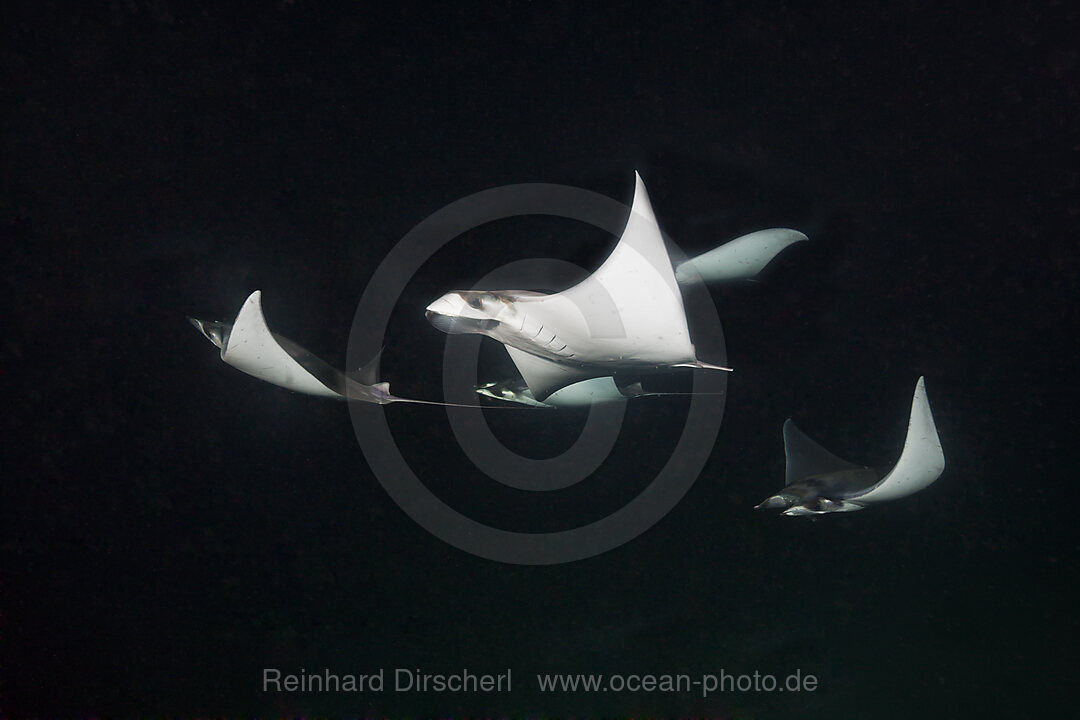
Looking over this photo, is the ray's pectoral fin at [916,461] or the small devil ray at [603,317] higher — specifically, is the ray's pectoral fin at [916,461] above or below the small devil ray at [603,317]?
below

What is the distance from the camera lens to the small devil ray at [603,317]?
1865 millimetres

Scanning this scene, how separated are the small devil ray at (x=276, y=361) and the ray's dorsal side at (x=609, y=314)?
0.60 metres

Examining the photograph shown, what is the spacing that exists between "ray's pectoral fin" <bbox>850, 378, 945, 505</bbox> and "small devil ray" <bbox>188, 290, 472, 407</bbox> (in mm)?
2102

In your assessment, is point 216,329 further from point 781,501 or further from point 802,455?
point 802,455

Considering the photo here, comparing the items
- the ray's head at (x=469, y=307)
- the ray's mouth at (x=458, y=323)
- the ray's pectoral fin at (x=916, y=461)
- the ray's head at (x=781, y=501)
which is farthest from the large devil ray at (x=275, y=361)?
the ray's pectoral fin at (x=916, y=461)

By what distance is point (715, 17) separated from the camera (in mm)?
2580

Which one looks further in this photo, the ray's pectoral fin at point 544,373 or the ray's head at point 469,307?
the ray's pectoral fin at point 544,373

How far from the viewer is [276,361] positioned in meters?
2.23

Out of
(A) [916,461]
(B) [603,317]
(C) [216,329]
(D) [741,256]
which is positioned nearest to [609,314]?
(B) [603,317]

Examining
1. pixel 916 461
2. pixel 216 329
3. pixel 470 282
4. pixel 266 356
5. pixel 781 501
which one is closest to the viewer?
pixel 266 356

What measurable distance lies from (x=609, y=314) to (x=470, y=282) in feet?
3.52

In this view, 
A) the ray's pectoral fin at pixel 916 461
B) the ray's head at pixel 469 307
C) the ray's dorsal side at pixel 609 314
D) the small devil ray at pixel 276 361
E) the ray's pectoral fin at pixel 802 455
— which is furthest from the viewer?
the ray's pectoral fin at pixel 802 455

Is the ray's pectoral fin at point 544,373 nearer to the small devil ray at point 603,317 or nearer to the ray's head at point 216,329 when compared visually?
the small devil ray at point 603,317

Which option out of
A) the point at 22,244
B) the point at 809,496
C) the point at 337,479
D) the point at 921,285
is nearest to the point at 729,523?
the point at 809,496
